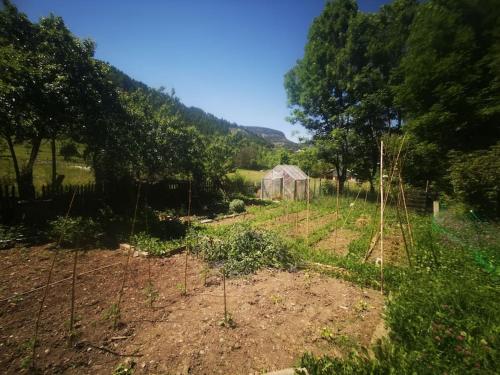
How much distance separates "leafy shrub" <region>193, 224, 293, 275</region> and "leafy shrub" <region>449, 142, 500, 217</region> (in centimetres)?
826

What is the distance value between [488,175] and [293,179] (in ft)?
40.4

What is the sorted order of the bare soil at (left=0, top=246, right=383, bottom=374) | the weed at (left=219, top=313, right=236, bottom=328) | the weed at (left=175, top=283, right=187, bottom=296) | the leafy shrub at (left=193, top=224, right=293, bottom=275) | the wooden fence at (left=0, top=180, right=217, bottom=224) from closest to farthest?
the bare soil at (left=0, top=246, right=383, bottom=374) → the weed at (left=219, top=313, right=236, bottom=328) → the weed at (left=175, top=283, right=187, bottom=296) → the leafy shrub at (left=193, top=224, right=293, bottom=275) → the wooden fence at (left=0, top=180, right=217, bottom=224)

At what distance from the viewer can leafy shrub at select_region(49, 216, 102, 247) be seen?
6.70 meters

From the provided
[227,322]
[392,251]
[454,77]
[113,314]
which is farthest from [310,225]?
[454,77]

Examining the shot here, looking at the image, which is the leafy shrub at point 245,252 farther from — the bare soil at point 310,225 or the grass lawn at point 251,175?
the grass lawn at point 251,175

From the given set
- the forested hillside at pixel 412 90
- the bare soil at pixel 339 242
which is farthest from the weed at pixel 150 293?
the forested hillside at pixel 412 90

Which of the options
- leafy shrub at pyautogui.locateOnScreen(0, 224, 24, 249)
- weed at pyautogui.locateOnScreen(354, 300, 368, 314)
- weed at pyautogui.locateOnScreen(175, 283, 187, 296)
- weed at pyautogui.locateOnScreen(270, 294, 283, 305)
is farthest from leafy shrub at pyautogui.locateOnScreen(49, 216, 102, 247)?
weed at pyautogui.locateOnScreen(354, 300, 368, 314)

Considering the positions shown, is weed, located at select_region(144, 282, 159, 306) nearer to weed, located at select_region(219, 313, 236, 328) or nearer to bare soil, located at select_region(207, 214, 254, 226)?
weed, located at select_region(219, 313, 236, 328)

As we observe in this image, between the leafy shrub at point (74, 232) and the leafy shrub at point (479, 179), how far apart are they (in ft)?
44.4

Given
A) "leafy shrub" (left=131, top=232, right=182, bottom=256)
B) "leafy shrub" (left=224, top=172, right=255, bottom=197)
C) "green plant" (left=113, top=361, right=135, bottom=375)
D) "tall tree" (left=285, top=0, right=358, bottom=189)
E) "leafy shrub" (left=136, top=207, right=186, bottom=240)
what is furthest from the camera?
"leafy shrub" (left=224, top=172, right=255, bottom=197)

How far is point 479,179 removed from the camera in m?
8.90

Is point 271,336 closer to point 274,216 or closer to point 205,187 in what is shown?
point 274,216

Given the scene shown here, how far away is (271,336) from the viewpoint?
352 centimetres

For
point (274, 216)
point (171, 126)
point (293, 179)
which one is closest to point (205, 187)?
point (171, 126)
